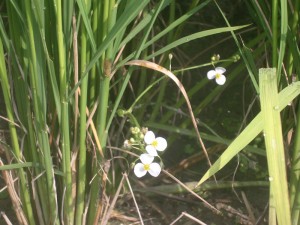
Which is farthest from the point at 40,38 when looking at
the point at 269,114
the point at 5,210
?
the point at 5,210

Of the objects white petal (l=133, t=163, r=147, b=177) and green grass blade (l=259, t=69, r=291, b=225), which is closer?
green grass blade (l=259, t=69, r=291, b=225)

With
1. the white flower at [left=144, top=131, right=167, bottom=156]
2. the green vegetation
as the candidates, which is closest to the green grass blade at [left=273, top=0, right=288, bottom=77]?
the green vegetation

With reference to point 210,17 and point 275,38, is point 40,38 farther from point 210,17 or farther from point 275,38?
point 210,17

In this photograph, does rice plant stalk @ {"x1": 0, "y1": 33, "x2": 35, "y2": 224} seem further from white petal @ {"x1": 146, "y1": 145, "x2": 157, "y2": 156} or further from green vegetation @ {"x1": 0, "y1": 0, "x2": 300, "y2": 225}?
white petal @ {"x1": 146, "y1": 145, "x2": 157, "y2": 156}

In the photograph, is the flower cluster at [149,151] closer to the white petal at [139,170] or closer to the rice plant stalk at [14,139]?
the white petal at [139,170]

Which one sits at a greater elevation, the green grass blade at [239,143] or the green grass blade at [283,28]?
the green grass blade at [283,28]

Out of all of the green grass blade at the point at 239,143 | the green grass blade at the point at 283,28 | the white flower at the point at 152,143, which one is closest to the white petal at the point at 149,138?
the white flower at the point at 152,143

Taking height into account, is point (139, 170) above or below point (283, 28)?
below

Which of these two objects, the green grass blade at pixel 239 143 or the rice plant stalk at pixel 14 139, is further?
the rice plant stalk at pixel 14 139

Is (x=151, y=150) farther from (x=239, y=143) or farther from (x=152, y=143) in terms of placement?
(x=239, y=143)

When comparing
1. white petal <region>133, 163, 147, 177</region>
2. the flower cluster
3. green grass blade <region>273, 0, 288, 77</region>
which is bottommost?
white petal <region>133, 163, 147, 177</region>

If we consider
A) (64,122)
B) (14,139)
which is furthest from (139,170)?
(14,139)

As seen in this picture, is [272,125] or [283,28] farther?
[283,28]
